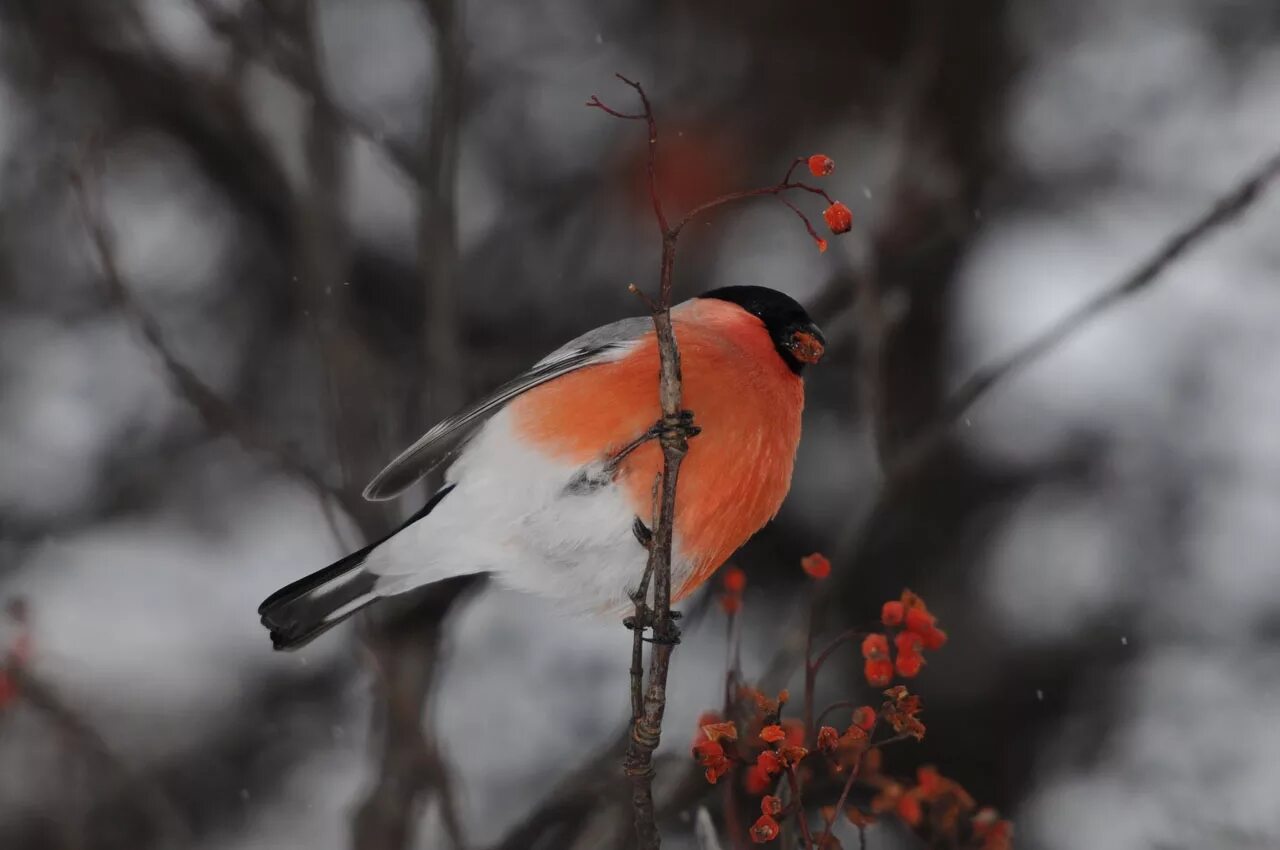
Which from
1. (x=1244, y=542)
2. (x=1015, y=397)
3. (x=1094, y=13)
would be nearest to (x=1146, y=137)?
(x=1094, y=13)

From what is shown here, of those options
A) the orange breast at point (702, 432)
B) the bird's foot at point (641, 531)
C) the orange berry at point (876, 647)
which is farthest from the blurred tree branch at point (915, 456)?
the orange berry at point (876, 647)

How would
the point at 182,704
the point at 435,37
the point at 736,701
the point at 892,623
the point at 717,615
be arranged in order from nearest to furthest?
the point at 892,623
the point at 736,701
the point at 435,37
the point at 717,615
the point at 182,704

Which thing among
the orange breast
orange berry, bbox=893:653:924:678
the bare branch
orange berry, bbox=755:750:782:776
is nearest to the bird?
the orange breast

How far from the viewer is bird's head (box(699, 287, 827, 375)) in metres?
2.64

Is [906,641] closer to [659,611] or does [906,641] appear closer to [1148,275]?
[659,611]

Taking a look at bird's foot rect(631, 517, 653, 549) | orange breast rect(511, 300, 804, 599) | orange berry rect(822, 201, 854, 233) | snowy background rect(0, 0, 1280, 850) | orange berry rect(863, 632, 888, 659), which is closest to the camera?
orange berry rect(822, 201, 854, 233)

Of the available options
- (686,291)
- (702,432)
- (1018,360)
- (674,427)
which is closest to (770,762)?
(674,427)

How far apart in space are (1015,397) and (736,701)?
356cm

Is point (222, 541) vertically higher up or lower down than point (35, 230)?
lower down

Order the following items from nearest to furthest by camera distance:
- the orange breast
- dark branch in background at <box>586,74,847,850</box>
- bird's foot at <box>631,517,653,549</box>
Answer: dark branch in background at <box>586,74,847,850</box> → bird's foot at <box>631,517,653,549</box> → the orange breast

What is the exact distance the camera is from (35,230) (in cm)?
532

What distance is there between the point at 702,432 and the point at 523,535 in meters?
0.48

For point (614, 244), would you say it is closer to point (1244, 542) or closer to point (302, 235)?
point (302, 235)

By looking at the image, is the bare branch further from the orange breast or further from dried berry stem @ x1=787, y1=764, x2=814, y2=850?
dried berry stem @ x1=787, y1=764, x2=814, y2=850
